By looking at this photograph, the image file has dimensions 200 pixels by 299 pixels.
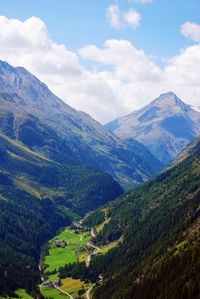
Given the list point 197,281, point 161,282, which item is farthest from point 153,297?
point 197,281

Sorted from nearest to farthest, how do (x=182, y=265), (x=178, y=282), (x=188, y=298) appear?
(x=188, y=298), (x=178, y=282), (x=182, y=265)

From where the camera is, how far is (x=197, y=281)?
175375 mm

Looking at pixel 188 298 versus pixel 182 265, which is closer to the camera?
pixel 188 298

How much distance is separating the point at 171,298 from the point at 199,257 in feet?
86.9

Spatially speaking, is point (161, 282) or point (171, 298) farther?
point (161, 282)

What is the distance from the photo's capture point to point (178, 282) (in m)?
186

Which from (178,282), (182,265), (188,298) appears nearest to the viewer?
(188,298)

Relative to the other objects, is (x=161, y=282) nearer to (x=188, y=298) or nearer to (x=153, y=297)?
(x=153, y=297)

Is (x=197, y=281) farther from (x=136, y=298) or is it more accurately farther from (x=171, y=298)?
(x=136, y=298)

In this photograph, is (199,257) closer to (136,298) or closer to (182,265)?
(182,265)

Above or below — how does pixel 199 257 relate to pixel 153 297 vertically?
above

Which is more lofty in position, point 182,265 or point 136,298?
point 182,265

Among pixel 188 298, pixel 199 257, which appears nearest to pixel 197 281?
pixel 188 298

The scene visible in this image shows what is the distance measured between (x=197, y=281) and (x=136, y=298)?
107 feet
